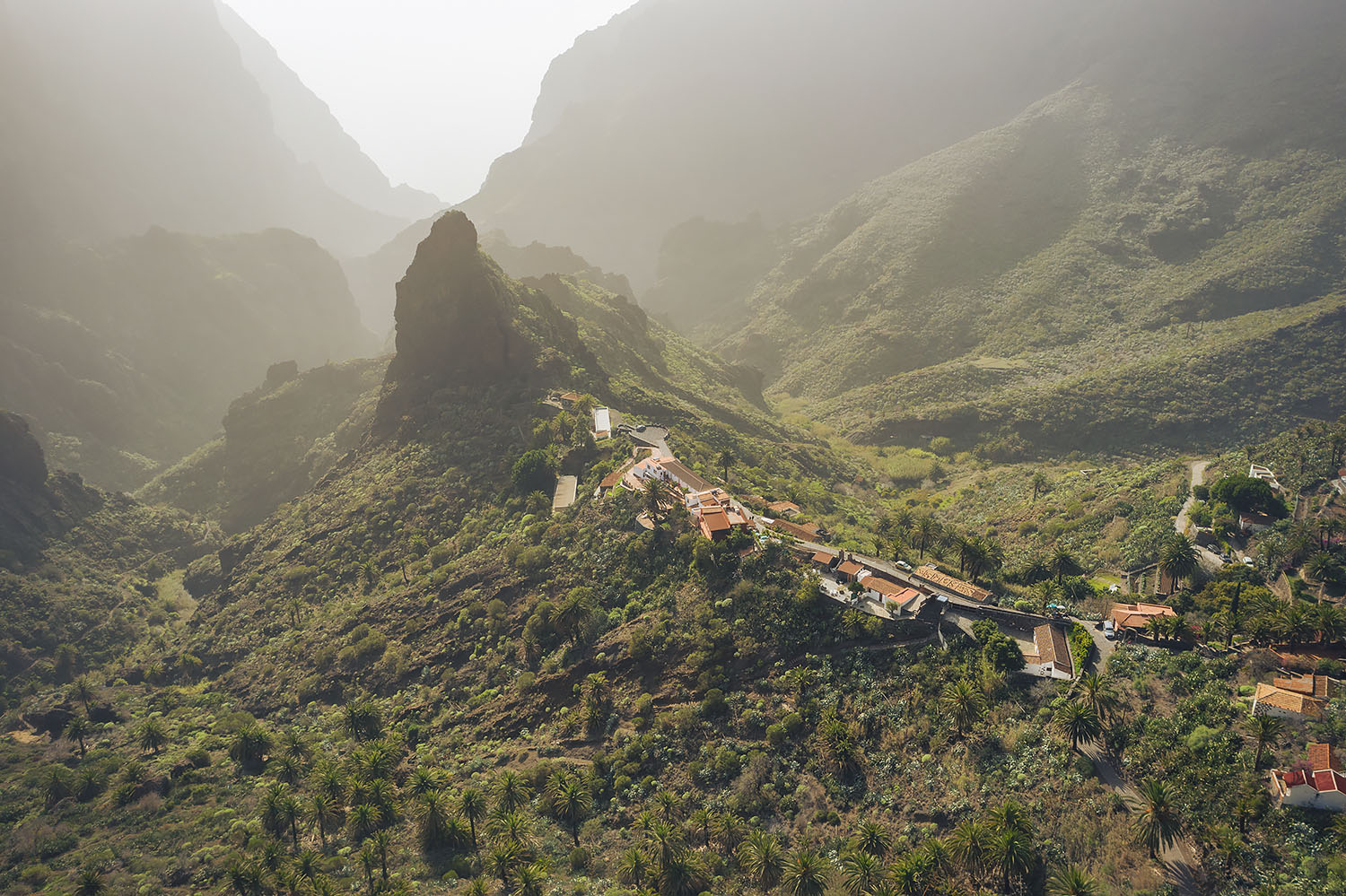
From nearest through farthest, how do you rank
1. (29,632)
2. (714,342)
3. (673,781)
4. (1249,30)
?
(673,781), (29,632), (1249,30), (714,342)

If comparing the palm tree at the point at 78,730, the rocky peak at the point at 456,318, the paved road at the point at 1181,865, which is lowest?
the paved road at the point at 1181,865

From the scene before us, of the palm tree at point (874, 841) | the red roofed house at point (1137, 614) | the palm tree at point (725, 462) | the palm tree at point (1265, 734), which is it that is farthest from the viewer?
the palm tree at point (725, 462)

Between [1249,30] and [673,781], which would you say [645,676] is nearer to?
[673,781]

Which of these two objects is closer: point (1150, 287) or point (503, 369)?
point (503, 369)

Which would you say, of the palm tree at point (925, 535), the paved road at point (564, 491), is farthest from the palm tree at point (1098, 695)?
the paved road at point (564, 491)

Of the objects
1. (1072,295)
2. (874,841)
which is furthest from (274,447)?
(1072,295)

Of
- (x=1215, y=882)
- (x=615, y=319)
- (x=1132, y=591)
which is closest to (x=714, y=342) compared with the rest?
(x=615, y=319)

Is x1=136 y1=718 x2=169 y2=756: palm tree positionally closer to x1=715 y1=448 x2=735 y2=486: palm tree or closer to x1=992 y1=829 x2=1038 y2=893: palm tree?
x1=715 y1=448 x2=735 y2=486: palm tree

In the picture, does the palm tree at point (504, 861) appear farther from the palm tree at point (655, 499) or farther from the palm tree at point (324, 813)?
the palm tree at point (655, 499)
